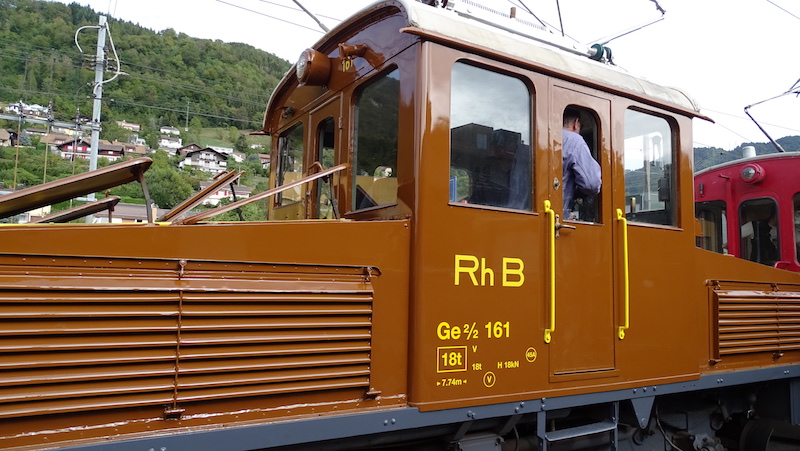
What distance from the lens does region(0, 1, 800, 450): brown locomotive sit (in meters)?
2.11

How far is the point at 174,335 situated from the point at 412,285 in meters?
1.11

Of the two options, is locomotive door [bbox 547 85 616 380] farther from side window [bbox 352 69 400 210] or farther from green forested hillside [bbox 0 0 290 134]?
green forested hillside [bbox 0 0 290 134]

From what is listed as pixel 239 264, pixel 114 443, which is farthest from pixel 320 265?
pixel 114 443

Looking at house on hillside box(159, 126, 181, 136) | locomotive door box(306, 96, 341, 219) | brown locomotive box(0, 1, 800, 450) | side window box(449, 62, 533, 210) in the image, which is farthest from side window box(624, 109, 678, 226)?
house on hillside box(159, 126, 181, 136)

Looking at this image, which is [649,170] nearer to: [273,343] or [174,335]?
[273,343]

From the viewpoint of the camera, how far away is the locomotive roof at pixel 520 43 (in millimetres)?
2889

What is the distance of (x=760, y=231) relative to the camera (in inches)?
235

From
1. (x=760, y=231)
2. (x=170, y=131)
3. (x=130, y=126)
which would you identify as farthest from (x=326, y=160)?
(x=130, y=126)

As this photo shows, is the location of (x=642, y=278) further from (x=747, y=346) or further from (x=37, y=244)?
(x=37, y=244)

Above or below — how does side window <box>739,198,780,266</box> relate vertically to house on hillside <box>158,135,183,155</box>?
below

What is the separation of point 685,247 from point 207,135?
320 feet

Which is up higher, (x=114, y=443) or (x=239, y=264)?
(x=239, y=264)

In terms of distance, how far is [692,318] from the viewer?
3955 millimetres

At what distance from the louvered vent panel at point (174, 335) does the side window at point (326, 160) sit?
1.02m
